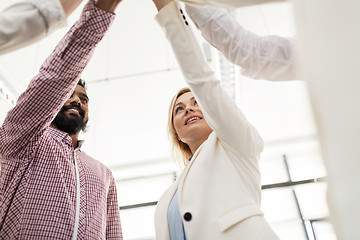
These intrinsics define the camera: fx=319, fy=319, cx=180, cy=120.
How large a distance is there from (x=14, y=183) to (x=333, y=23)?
Answer: 1221 millimetres

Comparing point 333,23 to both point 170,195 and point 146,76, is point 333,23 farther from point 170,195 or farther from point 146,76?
point 146,76

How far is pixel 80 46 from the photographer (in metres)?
1.11

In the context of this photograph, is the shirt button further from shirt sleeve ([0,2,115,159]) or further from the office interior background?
the office interior background

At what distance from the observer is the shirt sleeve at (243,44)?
904 mm

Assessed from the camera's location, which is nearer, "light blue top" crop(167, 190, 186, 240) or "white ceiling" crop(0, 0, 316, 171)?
"light blue top" crop(167, 190, 186, 240)

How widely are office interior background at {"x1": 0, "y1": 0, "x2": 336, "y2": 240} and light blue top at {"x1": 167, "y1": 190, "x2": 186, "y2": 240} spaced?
2.14 feet

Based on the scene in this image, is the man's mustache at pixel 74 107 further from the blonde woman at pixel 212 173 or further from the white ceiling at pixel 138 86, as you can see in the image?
the white ceiling at pixel 138 86

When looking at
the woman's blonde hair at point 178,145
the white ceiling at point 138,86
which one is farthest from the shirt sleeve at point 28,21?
the white ceiling at point 138,86

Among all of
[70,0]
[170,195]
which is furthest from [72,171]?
[70,0]

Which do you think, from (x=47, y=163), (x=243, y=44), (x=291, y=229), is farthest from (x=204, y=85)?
(x=291, y=229)

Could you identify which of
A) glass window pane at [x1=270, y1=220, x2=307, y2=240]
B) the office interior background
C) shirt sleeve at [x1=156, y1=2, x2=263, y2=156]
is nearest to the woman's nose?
the office interior background

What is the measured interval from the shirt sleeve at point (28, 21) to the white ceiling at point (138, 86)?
70.4 inches

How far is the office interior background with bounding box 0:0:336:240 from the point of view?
2.93 m

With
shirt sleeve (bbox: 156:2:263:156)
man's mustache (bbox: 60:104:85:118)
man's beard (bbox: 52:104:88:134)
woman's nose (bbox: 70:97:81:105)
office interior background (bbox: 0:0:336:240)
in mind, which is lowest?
shirt sleeve (bbox: 156:2:263:156)
